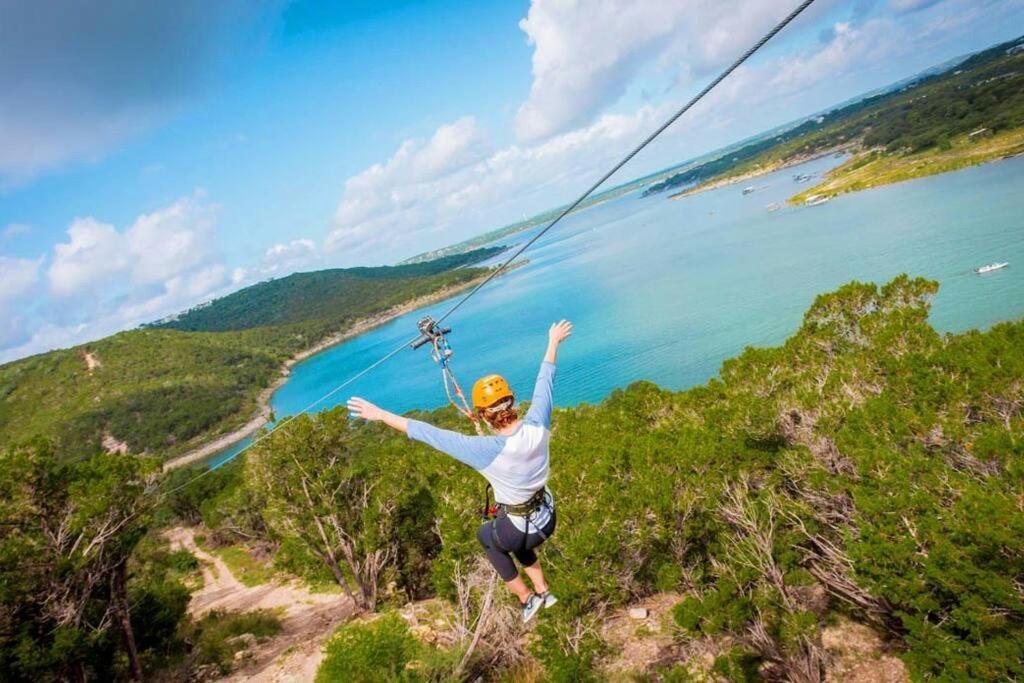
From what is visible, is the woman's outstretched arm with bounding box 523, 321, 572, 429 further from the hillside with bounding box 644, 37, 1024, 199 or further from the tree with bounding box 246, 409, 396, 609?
the hillside with bounding box 644, 37, 1024, 199

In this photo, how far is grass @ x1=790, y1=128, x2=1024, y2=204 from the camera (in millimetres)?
75188

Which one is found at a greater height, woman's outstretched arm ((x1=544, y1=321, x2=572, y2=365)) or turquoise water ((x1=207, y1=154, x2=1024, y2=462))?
woman's outstretched arm ((x1=544, y1=321, x2=572, y2=365))

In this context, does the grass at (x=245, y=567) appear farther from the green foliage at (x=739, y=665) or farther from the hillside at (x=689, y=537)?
the green foliage at (x=739, y=665)

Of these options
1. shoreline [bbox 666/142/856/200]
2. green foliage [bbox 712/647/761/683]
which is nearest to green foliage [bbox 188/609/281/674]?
green foliage [bbox 712/647/761/683]

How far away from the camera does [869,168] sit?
9862 cm

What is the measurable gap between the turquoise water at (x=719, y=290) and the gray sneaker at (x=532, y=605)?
42170 mm

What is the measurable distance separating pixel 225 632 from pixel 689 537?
51.4 feet

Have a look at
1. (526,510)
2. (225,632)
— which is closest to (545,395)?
(526,510)

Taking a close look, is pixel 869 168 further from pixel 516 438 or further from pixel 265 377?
pixel 265 377

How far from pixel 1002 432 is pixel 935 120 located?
125625 millimetres

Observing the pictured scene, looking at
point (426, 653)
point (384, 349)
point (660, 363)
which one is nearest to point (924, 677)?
point (426, 653)

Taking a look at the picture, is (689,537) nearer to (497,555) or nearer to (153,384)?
(497,555)

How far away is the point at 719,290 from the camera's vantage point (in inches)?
2576

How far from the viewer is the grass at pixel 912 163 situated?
247ft
